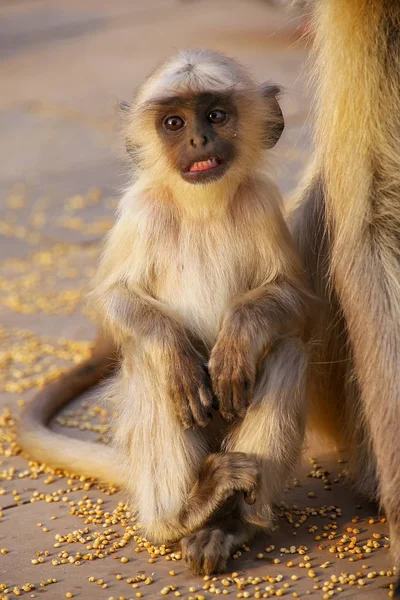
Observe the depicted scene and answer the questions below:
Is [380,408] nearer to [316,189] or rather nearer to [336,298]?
[336,298]

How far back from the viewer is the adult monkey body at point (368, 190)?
3104 millimetres

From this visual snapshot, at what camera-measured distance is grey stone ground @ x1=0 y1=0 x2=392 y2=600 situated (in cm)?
337

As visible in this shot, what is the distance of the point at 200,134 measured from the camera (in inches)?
134

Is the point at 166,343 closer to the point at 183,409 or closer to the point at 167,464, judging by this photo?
the point at 183,409

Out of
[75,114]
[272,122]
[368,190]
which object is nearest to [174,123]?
[272,122]

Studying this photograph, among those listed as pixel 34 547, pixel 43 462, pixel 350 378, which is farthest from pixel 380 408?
pixel 43 462

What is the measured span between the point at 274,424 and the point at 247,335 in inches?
10.9

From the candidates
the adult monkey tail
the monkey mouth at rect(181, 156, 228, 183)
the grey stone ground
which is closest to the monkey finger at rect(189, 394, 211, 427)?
the grey stone ground

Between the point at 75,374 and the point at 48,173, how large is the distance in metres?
4.53

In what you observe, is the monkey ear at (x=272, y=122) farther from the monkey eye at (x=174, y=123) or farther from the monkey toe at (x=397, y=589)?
the monkey toe at (x=397, y=589)

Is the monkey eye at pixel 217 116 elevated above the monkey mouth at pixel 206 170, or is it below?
above

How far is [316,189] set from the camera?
12.3 ft

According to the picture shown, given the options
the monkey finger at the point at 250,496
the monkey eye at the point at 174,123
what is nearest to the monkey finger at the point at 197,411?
the monkey finger at the point at 250,496

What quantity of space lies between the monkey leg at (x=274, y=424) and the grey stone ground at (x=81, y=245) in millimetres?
181
